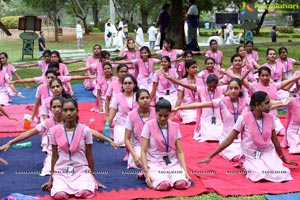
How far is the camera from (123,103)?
6809 millimetres

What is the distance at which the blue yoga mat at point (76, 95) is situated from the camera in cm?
1114

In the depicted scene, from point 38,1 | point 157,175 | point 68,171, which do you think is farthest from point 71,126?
point 38,1

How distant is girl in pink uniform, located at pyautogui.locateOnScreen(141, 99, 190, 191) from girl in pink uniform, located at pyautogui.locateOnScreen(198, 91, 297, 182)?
572mm

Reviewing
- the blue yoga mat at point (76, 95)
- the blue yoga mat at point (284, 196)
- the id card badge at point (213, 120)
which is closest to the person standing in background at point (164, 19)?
the blue yoga mat at point (76, 95)

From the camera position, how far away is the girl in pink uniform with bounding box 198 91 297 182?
540 cm

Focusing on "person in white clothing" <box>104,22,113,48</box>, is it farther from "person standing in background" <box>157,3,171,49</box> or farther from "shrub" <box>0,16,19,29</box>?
"shrub" <box>0,16,19,29</box>

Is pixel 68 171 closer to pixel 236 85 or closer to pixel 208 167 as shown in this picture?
pixel 208 167

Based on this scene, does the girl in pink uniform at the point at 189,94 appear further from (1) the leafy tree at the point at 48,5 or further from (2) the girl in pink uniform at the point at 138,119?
(1) the leafy tree at the point at 48,5

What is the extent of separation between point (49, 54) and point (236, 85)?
16.3ft

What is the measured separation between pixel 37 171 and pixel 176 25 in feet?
37.4

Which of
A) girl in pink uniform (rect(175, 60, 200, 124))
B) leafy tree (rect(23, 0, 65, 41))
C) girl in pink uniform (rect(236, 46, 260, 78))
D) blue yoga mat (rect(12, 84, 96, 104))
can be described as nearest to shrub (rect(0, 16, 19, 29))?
leafy tree (rect(23, 0, 65, 41))

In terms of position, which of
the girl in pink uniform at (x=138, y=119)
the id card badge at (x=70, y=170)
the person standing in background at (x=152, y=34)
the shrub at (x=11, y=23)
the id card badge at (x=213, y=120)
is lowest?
the id card badge at (x=70, y=170)

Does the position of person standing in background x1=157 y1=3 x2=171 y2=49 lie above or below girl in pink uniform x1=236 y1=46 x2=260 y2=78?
above

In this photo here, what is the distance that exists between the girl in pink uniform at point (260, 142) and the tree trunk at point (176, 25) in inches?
435
